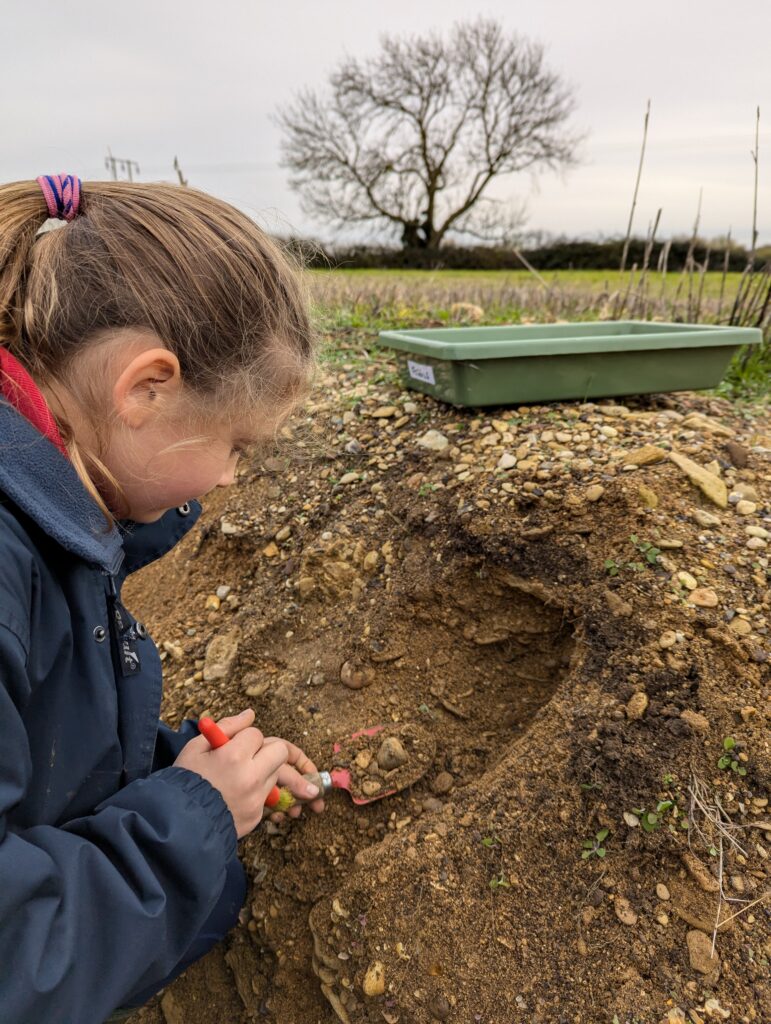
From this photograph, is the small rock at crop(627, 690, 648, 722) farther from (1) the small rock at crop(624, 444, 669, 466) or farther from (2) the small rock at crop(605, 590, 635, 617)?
(1) the small rock at crop(624, 444, 669, 466)

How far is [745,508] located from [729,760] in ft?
2.20

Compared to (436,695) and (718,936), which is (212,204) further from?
(718,936)

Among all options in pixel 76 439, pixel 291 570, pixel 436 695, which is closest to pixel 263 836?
pixel 436 695

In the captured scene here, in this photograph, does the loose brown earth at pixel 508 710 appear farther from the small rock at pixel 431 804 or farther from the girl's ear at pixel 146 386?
the girl's ear at pixel 146 386

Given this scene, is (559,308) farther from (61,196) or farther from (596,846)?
(61,196)

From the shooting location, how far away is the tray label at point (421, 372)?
2.31 metres

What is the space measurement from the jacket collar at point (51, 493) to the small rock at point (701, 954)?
1.15 meters

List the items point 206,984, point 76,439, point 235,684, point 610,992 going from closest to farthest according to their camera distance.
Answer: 1. point 76,439
2. point 610,992
3. point 206,984
4. point 235,684

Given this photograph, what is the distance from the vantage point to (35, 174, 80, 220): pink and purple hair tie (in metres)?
1.10

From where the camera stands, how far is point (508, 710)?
5.78ft

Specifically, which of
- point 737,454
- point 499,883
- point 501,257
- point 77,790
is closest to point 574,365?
point 737,454

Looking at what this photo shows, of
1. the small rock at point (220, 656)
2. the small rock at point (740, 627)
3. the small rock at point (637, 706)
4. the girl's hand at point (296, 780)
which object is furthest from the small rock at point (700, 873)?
the small rock at point (220, 656)

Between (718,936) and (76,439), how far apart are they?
133 centimetres

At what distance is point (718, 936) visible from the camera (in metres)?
1.27
